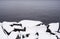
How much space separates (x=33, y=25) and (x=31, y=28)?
0.55 meters

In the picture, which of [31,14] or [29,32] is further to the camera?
[31,14]

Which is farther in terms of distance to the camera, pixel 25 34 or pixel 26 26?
pixel 26 26

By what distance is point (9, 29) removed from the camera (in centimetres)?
616

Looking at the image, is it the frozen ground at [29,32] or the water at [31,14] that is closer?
the frozen ground at [29,32]

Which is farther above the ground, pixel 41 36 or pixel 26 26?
pixel 26 26

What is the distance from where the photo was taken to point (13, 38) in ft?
16.8

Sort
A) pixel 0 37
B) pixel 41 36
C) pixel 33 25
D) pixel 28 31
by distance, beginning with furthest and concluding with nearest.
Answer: pixel 33 25 < pixel 28 31 < pixel 41 36 < pixel 0 37

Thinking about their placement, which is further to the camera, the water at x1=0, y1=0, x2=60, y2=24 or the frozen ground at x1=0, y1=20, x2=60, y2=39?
the water at x1=0, y1=0, x2=60, y2=24

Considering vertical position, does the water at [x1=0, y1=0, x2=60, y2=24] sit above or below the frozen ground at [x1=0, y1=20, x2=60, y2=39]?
above

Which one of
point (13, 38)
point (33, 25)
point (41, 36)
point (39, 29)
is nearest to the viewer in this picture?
point (13, 38)

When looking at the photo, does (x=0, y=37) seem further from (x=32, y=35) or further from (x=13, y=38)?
(x=32, y=35)

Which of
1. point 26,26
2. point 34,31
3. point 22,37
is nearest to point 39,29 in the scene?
point 34,31

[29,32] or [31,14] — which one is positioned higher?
[31,14]

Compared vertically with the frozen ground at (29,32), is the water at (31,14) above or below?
above
